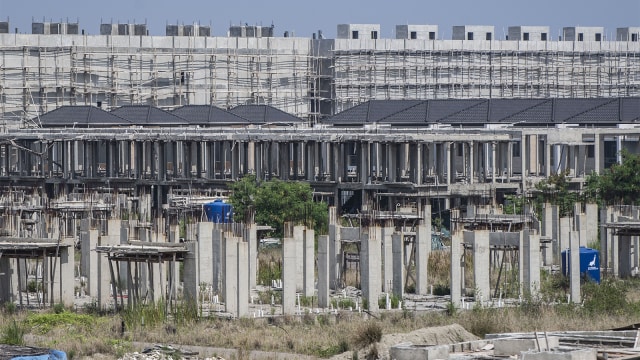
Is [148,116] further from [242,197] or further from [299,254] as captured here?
[299,254]

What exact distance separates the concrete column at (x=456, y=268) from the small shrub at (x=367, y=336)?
604 centimetres

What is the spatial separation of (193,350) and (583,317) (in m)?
7.49

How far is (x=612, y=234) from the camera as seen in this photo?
127ft

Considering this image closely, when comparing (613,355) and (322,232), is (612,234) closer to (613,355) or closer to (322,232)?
(322,232)

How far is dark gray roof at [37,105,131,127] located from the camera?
218 feet

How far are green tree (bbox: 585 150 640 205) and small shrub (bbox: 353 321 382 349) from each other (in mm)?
23453

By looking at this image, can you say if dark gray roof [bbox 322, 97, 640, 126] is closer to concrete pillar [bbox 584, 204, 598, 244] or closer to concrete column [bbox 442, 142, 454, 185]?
concrete column [bbox 442, 142, 454, 185]

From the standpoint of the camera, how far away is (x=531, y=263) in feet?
110

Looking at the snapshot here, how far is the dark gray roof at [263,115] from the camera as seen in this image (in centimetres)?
6975

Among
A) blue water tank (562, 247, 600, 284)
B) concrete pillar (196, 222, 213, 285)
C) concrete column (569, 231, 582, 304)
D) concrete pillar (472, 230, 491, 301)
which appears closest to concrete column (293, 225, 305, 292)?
concrete pillar (196, 222, 213, 285)

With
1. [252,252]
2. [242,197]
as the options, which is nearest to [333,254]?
[252,252]

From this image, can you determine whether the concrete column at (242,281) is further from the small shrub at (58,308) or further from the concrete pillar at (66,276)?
the concrete pillar at (66,276)

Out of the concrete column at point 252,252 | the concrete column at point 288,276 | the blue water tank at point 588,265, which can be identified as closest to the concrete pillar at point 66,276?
the concrete column at point 252,252

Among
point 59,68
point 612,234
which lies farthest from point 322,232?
point 59,68
